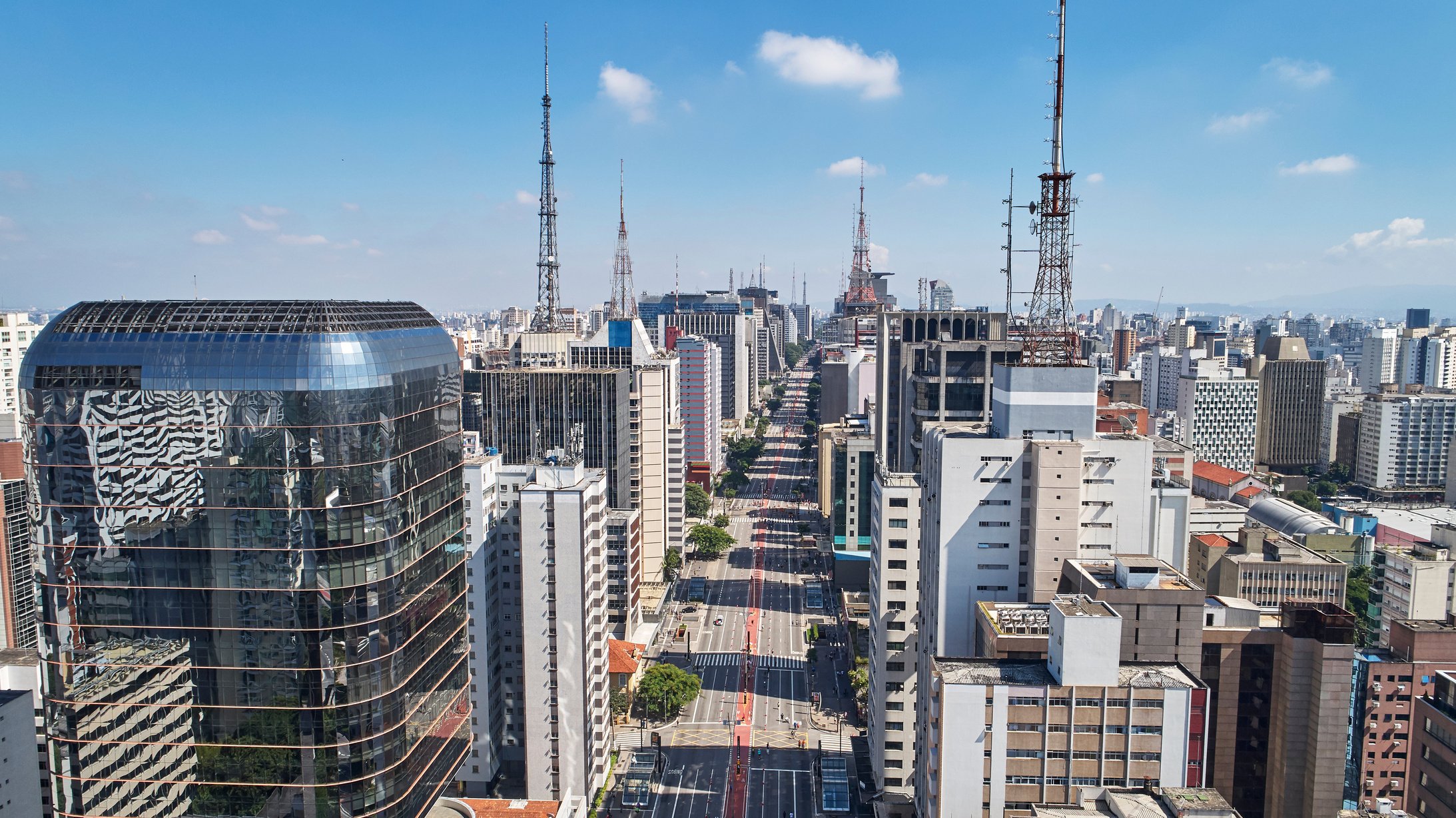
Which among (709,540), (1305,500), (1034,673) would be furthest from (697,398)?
(1034,673)

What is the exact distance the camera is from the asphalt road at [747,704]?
59562mm

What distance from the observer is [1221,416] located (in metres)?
147

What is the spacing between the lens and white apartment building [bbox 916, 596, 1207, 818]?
3359 cm

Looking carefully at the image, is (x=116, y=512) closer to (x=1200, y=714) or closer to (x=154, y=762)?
(x=154, y=762)

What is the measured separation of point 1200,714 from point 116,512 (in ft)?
134

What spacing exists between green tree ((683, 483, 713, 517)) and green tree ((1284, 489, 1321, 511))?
79.2 m

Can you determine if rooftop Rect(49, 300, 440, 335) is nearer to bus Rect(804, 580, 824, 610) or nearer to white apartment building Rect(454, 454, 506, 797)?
white apartment building Rect(454, 454, 506, 797)

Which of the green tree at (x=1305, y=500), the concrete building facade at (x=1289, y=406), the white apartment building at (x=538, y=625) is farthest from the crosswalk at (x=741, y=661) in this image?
the concrete building facade at (x=1289, y=406)

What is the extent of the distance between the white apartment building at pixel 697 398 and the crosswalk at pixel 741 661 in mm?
62050

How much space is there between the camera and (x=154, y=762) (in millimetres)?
34594

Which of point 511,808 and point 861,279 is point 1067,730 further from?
point 861,279

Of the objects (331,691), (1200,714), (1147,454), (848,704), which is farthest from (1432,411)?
(331,691)

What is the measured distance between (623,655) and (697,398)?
76.3 metres

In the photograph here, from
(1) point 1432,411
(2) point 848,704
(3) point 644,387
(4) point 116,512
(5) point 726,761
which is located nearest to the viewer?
(4) point 116,512
